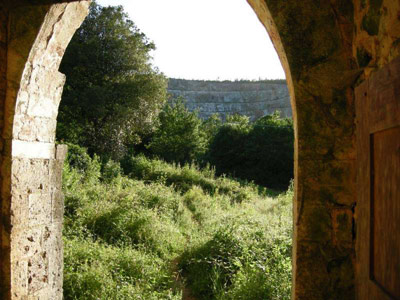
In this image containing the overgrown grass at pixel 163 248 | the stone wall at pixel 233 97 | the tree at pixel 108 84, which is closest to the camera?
the overgrown grass at pixel 163 248

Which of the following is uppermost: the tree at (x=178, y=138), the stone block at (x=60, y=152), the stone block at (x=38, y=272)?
the tree at (x=178, y=138)

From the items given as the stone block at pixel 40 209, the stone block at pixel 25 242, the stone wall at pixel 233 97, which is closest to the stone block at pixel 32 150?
the stone block at pixel 40 209

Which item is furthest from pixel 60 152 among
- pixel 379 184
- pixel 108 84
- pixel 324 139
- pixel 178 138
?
pixel 178 138

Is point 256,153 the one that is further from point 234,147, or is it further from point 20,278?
point 20,278

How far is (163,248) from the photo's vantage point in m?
5.98

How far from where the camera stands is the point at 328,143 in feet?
6.18

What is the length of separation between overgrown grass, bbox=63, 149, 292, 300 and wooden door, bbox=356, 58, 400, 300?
8.46 feet

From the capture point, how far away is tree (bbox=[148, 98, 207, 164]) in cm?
1672

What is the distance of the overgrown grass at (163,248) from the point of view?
13.9 feet

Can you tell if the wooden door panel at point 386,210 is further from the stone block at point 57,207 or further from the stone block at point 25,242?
the stone block at point 57,207

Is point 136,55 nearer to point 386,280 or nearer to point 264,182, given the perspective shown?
point 264,182

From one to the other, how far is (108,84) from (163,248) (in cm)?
904

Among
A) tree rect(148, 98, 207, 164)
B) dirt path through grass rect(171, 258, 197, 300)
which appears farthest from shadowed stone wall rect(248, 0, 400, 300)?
tree rect(148, 98, 207, 164)

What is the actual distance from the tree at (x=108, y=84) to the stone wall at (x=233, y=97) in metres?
18.4
